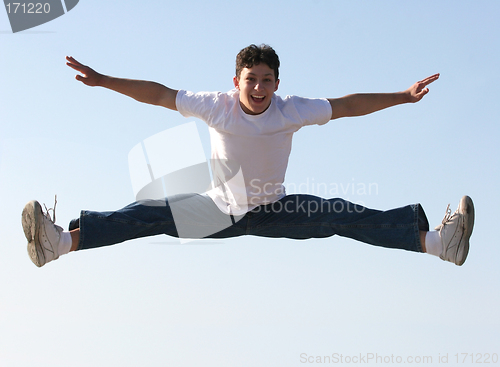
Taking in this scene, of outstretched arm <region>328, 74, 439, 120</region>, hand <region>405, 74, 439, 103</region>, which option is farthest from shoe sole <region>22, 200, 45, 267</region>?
hand <region>405, 74, 439, 103</region>

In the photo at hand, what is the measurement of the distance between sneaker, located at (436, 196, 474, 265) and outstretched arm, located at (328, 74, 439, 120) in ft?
4.68

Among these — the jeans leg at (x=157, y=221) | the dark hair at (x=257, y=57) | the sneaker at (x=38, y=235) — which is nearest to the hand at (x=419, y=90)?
the dark hair at (x=257, y=57)

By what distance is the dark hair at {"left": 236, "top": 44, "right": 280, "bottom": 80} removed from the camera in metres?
6.90

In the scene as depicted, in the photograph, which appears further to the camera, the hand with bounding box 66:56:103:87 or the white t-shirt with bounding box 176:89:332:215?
the white t-shirt with bounding box 176:89:332:215

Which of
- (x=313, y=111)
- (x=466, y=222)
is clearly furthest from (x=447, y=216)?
(x=313, y=111)

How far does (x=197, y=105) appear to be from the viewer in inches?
266

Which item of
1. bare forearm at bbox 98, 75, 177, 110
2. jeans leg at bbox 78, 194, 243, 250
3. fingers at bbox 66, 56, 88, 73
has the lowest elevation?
jeans leg at bbox 78, 194, 243, 250

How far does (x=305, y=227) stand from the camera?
6.75 metres

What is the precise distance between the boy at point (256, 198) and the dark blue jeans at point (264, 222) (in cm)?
1

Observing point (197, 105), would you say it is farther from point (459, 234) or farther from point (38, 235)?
point (459, 234)

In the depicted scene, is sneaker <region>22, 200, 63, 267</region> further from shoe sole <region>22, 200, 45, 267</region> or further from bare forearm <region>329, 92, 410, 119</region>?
bare forearm <region>329, 92, 410, 119</region>

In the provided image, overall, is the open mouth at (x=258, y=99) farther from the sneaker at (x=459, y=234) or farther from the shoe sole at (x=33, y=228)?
the shoe sole at (x=33, y=228)

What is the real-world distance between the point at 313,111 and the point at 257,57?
97 centimetres

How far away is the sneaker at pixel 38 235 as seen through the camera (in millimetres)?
6094
